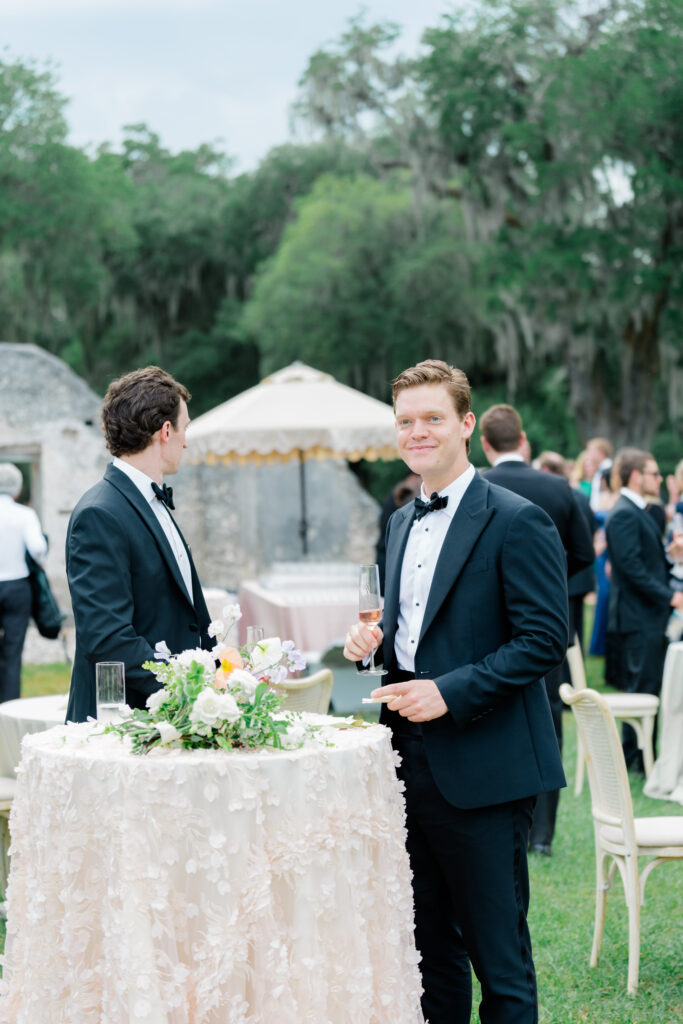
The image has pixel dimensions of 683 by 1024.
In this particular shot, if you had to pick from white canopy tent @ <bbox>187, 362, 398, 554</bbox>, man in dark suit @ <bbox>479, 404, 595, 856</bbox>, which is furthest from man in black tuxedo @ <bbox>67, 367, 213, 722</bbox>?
white canopy tent @ <bbox>187, 362, 398, 554</bbox>

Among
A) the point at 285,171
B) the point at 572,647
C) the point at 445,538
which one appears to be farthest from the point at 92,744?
the point at 285,171

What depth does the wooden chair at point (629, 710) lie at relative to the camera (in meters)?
7.80

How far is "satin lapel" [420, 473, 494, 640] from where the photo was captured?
3199 millimetres

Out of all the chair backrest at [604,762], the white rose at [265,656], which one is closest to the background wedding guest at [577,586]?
the chair backrest at [604,762]

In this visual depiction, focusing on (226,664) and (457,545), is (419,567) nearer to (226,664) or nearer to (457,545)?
(457,545)

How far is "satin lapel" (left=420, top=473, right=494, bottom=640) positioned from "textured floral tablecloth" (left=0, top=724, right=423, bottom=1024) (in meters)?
0.43

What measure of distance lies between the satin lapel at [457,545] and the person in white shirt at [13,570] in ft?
19.0

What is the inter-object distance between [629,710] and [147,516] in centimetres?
Result: 504

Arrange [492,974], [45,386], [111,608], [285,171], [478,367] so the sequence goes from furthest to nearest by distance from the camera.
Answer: [285,171] → [478,367] → [45,386] → [111,608] → [492,974]

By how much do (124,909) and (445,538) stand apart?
1.26 m

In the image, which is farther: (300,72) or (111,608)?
(300,72)

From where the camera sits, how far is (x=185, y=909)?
286 centimetres

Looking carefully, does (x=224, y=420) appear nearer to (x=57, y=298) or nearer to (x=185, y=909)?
(x=185, y=909)

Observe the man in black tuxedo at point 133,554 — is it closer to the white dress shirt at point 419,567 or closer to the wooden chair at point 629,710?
the white dress shirt at point 419,567
